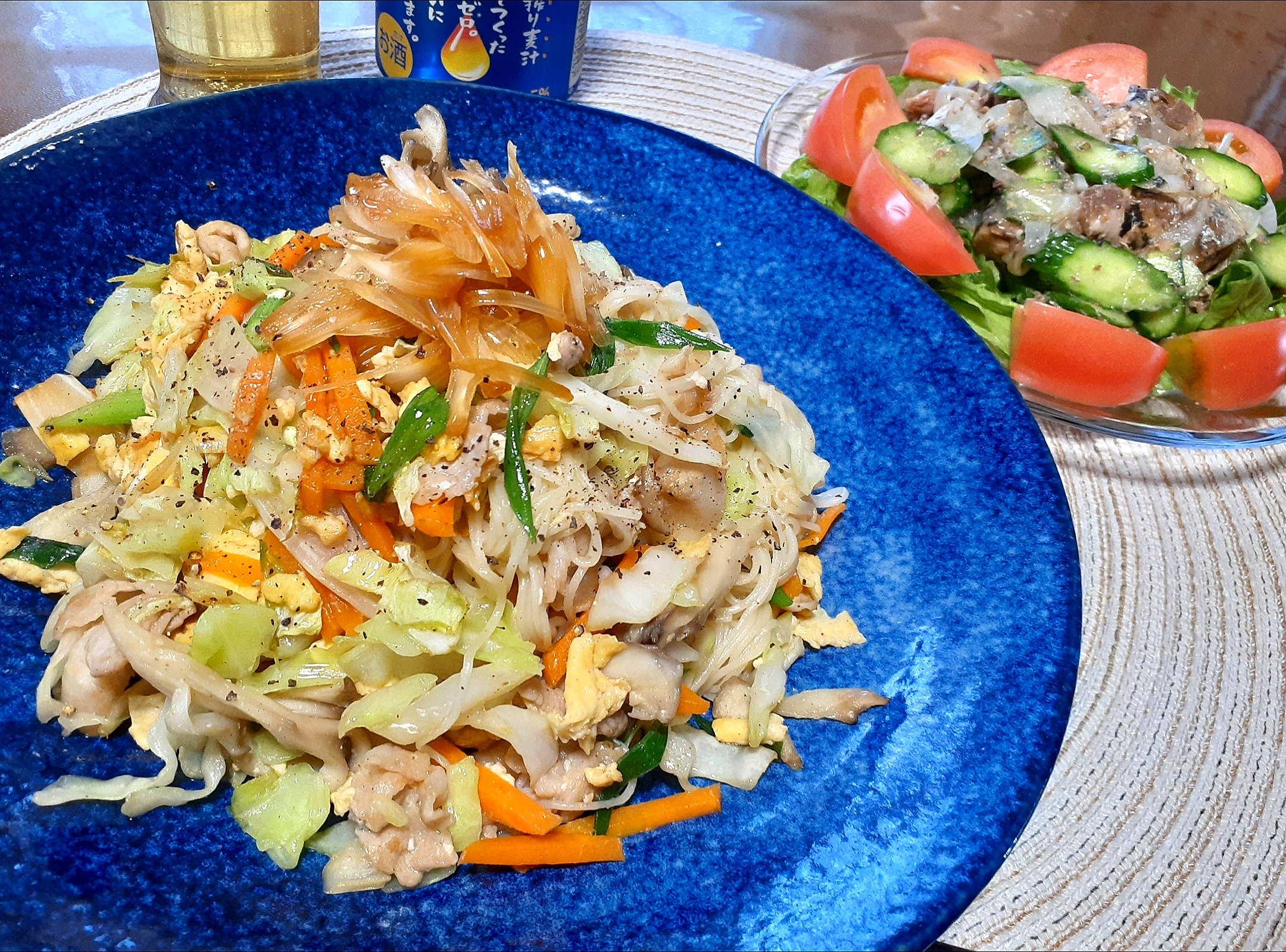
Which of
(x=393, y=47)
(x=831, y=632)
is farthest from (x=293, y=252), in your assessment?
(x=831, y=632)

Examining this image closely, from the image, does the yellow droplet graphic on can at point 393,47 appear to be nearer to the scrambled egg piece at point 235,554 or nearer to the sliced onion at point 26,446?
the sliced onion at point 26,446

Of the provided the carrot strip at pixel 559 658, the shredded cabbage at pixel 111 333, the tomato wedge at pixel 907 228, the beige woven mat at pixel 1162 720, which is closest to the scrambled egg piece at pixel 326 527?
the carrot strip at pixel 559 658

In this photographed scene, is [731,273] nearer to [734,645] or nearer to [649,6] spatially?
[734,645]

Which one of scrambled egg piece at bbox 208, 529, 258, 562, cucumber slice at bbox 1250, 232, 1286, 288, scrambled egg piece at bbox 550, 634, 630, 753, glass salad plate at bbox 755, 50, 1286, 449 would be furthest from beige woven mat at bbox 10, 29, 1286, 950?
scrambled egg piece at bbox 208, 529, 258, 562

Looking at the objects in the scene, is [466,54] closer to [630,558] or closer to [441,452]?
[441,452]

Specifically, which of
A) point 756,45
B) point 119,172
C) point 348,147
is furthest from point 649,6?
point 119,172

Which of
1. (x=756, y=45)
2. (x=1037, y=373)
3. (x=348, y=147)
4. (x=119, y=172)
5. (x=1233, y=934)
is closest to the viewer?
(x=1233, y=934)
